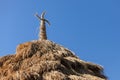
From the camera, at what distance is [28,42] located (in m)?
19.1

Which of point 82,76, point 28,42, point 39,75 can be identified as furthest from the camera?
point 28,42

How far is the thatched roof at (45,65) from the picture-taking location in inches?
658

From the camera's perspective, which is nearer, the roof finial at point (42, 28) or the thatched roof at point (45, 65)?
the thatched roof at point (45, 65)

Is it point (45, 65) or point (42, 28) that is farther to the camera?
point (42, 28)

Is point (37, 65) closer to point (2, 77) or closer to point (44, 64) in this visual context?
point (44, 64)

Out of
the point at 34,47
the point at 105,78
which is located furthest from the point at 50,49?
the point at 105,78

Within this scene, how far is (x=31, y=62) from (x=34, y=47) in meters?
1.01

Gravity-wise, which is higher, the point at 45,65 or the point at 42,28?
the point at 42,28

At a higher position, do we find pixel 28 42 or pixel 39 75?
pixel 28 42

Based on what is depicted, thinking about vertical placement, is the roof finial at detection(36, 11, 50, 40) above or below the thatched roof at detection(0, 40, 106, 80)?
above

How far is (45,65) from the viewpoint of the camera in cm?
1720

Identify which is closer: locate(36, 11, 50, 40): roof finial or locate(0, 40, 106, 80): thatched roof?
locate(0, 40, 106, 80): thatched roof

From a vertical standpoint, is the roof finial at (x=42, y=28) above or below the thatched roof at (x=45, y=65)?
above

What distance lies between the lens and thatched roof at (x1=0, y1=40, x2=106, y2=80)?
16.7 meters
